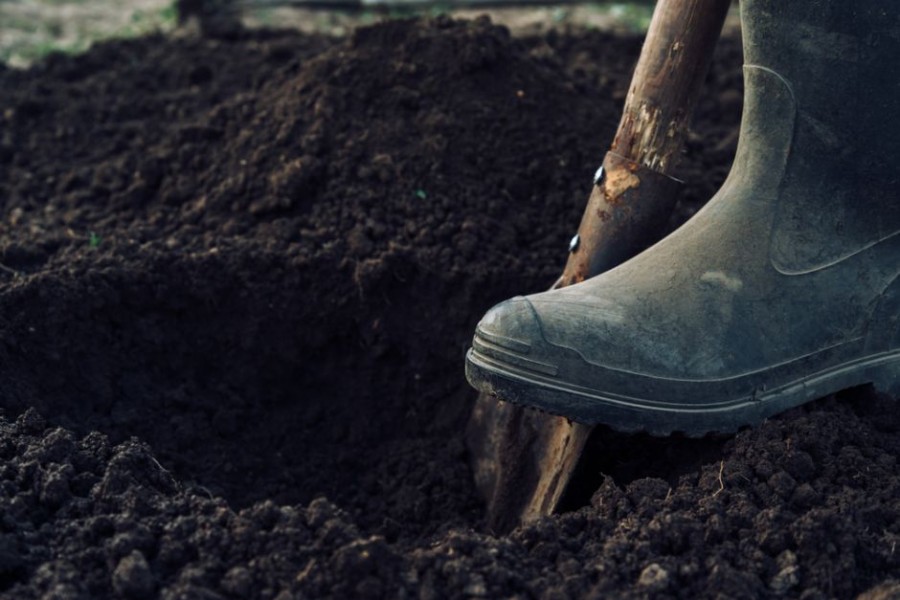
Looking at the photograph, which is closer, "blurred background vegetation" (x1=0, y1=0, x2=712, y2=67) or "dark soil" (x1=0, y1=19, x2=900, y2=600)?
"dark soil" (x1=0, y1=19, x2=900, y2=600)

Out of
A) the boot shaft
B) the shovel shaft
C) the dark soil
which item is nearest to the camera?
the dark soil

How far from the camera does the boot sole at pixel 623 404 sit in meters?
2.20

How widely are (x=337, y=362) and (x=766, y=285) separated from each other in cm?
126

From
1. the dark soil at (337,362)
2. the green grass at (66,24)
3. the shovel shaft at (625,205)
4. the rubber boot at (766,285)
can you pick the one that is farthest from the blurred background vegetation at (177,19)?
the rubber boot at (766,285)

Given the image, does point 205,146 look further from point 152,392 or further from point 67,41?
point 67,41

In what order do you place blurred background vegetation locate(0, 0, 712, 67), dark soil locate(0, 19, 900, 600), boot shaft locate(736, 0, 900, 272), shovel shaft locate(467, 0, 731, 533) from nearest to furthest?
dark soil locate(0, 19, 900, 600)
boot shaft locate(736, 0, 900, 272)
shovel shaft locate(467, 0, 731, 533)
blurred background vegetation locate(0, 0, 712, 67)

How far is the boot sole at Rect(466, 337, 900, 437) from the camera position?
220 cm

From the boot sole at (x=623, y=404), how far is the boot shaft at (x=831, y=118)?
1.03 ft

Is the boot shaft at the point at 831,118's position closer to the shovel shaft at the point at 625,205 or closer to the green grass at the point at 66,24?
the shovel shaft at the point at 625,205

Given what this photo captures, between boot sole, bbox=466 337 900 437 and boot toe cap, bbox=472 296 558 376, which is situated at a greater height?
boot toe cap, bbox=472 296 558 376

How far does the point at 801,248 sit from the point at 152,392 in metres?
1.63

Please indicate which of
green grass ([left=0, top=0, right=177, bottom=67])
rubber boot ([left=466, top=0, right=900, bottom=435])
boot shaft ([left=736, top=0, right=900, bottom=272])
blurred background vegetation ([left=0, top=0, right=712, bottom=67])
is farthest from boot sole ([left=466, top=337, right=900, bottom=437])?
green grass ([left=0, top=0, right=177, bottom=67])

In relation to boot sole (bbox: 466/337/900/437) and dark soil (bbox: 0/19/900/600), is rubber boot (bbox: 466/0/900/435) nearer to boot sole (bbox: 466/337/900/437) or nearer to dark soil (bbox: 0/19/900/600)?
boot sole (bbox: 466/337/900/437)

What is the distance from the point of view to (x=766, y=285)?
230cm
